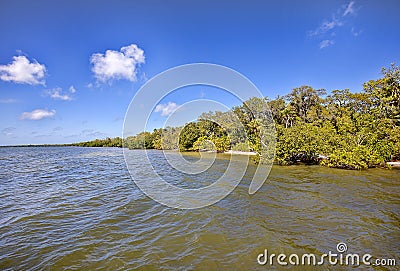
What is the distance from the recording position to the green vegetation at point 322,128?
17594 mm

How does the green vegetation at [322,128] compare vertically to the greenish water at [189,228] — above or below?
above

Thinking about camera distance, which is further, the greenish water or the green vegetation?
the green vegetation

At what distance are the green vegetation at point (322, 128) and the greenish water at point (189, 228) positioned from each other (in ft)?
24.7

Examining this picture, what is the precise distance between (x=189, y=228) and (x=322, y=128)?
62.8 ft

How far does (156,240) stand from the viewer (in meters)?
5.74

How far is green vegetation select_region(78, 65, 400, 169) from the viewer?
17594 mm

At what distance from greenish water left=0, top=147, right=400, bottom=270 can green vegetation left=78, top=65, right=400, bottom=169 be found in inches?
297

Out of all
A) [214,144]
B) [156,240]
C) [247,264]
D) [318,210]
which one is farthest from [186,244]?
[214,144]

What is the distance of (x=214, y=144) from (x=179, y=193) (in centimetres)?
3179

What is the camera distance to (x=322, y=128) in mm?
21031

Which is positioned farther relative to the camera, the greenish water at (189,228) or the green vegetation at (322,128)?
the green vegetation at (322,128)

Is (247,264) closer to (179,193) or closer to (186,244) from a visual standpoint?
(186,244)

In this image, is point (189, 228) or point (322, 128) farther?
point (322, 128)

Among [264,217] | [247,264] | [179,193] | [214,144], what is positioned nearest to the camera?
[247,264]
